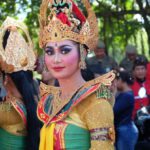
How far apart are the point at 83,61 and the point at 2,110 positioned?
833 mm

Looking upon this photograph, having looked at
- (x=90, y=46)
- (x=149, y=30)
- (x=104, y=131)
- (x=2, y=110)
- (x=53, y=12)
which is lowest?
(x=104, y=131)

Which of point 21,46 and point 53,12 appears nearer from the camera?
point 53,12

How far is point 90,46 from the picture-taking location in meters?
2.78

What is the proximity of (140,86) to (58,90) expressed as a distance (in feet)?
11.4

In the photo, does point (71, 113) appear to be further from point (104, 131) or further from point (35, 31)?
point (35, 31)

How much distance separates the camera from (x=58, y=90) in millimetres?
2861

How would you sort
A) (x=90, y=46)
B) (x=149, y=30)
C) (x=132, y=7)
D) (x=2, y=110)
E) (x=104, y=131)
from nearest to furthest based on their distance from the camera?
(x=104, y=131), (x=90, y=46), (x=2, y=110), (x=149, y=30), (x=132, y=7)

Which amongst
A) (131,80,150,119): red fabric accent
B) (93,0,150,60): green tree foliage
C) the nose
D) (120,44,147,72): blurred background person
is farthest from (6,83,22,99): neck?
(93,0,150,60): green tree foliage

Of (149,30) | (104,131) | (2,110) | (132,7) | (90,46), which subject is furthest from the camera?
(132,7)

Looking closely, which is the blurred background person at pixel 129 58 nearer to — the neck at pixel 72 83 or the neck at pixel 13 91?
the neck at pixel 13 91

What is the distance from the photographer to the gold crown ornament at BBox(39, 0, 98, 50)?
2.74 metres

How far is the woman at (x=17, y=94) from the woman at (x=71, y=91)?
485 millimetres

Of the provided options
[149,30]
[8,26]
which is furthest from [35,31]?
[8,26]

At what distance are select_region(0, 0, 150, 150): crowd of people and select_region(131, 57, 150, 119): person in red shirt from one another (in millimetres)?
2675
